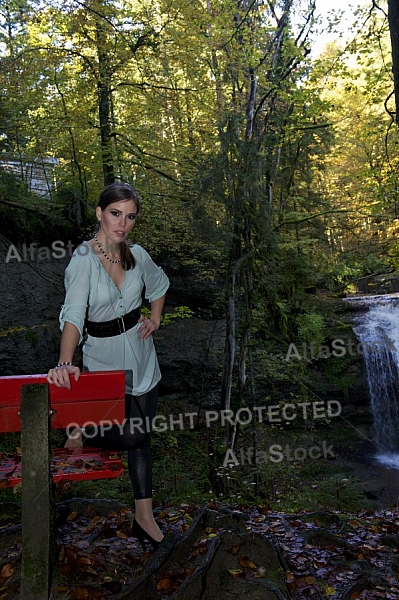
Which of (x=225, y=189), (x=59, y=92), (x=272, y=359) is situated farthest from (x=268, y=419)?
(x=59, y=92)

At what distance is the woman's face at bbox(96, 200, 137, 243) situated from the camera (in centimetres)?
304

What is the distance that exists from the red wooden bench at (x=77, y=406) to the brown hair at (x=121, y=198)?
820 millimetres

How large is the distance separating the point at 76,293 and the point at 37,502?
1.07 metres

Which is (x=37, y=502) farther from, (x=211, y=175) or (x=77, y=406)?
(x=211, y=175)

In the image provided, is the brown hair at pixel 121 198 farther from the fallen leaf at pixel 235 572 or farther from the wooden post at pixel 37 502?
the fallen leaf at pixel 235 572

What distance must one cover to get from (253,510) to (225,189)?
5432mm

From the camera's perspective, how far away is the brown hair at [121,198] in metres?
3.02

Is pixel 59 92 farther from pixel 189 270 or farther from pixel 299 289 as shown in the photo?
pixel 299 289

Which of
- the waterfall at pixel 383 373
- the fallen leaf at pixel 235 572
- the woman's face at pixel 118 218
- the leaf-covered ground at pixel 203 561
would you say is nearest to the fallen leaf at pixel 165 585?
the leaf-covered ground at pixel 203 561

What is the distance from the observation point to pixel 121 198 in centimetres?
302

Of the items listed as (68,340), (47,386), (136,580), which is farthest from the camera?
(136,580)

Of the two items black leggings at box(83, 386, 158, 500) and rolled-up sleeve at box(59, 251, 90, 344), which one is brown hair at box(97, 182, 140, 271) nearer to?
rolled-up sleeve at box(59, 251, 90, 344)

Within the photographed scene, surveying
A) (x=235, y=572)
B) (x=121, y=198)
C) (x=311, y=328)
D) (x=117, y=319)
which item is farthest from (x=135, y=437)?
(x=311, y=328)

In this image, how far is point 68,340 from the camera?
275cm
